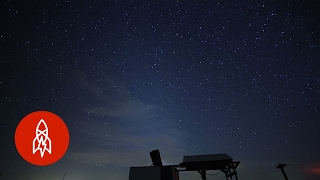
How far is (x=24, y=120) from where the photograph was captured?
25.3ft

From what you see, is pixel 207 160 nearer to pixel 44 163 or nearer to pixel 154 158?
pixel 154 158

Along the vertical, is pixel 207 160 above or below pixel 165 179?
above

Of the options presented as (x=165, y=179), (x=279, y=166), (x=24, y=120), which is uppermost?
(x=24, y=120)

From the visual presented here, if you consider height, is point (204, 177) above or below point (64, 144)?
below

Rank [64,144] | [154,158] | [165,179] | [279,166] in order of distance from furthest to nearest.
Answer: [154,158] < [165,179] < [279,166] < [64,144]

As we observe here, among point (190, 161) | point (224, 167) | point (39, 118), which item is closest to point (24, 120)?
point (39, 118)

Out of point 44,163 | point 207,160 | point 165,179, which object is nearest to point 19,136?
point 44,163

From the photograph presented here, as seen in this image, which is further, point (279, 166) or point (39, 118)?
point (279, 166)

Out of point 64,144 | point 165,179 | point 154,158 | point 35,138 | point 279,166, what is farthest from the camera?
point 154,158

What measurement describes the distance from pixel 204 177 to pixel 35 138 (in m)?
12.7

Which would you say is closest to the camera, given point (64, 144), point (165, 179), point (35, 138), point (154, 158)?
point (35, 138)

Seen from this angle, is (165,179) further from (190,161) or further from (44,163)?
(44,163)

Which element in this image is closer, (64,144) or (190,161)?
(64,144)

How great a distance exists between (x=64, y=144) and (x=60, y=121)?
107 centimetres
